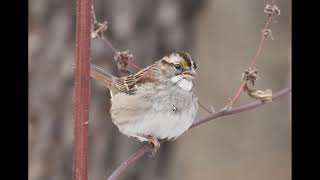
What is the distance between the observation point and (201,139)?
3.82 feet

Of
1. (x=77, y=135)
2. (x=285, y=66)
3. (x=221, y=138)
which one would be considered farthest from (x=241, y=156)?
(x=77, y=135)

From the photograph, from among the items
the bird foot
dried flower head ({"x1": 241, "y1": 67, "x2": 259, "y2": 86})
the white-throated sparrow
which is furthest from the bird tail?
dried flower head ({"x1": 241, "y1": 67, "x2": 259, "y2": 86})

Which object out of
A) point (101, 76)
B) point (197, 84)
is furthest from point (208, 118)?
point (101, 76)

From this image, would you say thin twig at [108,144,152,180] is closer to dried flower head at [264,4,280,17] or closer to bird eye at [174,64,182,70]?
bird eye at [174,64,182,70]

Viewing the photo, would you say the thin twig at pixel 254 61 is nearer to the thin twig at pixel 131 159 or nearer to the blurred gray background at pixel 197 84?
the blurred gray background at pixel 197 84

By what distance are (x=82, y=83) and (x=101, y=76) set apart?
1.2 inches

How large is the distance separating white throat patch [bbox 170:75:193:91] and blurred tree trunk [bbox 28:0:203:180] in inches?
1.7

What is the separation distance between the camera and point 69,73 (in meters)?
1.12

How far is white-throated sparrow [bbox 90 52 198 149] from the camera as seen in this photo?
1.12m

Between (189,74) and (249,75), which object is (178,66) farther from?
(249,75)

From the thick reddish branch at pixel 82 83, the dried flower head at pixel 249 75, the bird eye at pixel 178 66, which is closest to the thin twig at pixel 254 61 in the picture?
the dried flower head at pixel 249 75

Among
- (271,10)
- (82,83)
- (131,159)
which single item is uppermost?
(271,10)

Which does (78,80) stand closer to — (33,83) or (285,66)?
(33,83)
